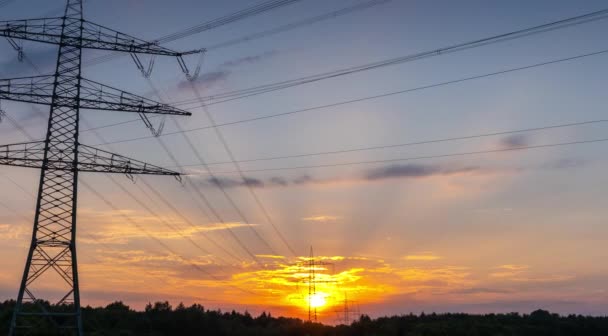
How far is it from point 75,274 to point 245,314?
10181 centimetres

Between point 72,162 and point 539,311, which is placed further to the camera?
point 539,311

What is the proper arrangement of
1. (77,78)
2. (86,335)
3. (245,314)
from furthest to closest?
(245,314)
(86,335)
(77,78)

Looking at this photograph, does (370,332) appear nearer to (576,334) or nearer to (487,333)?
(487,333)

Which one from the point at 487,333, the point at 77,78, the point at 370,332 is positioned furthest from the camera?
the point at 370,332

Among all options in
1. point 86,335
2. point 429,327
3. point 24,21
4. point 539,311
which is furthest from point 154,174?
point 539,311

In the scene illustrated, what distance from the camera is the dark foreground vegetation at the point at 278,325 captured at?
293 ft

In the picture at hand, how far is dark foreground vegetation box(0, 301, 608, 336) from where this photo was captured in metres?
89.4

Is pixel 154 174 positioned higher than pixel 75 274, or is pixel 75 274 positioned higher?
pixel 154 174

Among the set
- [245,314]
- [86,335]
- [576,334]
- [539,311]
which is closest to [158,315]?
[86,335]

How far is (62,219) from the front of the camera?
39.5 metres

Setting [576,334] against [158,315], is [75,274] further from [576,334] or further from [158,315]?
[576,334]

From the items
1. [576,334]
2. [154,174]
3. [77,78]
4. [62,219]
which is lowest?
[576,334]

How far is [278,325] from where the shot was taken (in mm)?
126500

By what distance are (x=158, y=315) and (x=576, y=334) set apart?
290 ft
